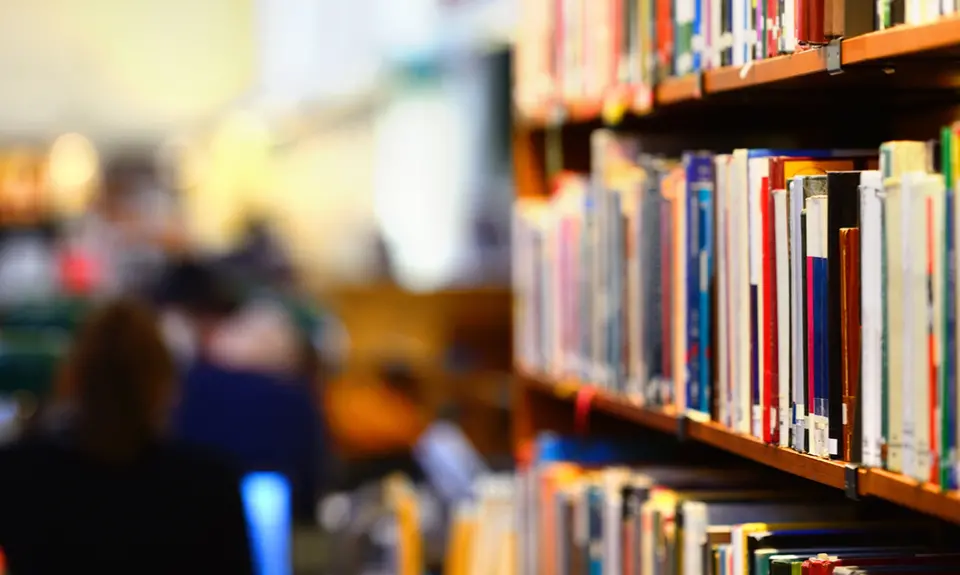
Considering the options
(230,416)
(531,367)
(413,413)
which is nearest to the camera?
(531,367)

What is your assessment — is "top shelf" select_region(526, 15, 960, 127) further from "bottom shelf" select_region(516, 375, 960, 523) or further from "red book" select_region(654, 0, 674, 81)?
"bottom shelf" select_region(516, 375, 960, 523)

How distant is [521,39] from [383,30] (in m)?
6.15

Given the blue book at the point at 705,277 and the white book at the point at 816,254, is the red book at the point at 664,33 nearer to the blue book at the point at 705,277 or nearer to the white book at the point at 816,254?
the blue book at the point at 705,277

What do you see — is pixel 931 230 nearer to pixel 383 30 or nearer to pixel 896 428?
pixel 896 428

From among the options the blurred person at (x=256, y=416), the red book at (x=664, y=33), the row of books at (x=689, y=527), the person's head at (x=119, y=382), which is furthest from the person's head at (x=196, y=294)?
the red book at (x=664, y=33)

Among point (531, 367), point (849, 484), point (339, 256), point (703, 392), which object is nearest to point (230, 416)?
point (531, 367)

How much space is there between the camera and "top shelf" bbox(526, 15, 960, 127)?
1205 millimetres

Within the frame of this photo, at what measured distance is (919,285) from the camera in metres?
1.20

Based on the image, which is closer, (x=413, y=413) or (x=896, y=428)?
(x=896, y=428)

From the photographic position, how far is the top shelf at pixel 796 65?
1.21m

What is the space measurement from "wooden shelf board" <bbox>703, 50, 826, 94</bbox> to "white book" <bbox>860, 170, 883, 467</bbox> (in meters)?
0.20

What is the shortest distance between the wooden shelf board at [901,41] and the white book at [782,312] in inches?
8.0

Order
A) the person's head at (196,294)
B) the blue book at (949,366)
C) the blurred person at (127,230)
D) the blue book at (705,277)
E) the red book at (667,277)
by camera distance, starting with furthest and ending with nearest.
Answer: the blurred person at (127,230)
the person's head at (196,294)
the red book at (667,277)
the blue book at (705,277)
the blue book at (949,366)

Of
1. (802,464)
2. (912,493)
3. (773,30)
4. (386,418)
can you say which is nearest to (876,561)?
(802,464)
